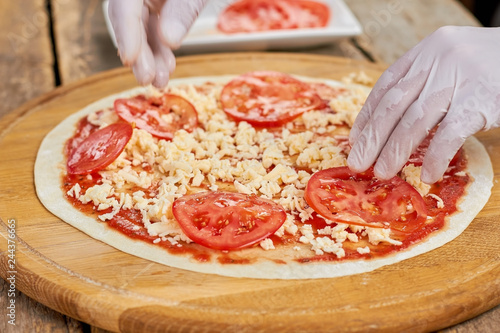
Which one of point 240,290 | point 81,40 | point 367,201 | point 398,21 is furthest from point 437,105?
point 81,40

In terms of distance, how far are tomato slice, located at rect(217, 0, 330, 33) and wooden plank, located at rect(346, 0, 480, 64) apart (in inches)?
15.3

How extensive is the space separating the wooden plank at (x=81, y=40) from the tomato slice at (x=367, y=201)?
2194mm

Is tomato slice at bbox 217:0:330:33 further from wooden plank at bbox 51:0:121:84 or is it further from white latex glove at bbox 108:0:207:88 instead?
white latex glove at bbox 108:0:207:88

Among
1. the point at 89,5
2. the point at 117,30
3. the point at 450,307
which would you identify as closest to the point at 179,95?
the point at 117,30

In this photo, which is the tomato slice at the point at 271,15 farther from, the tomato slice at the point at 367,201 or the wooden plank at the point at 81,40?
the tomato slice at the point at 367,201

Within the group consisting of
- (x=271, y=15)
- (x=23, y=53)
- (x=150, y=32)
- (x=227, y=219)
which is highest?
(x=150, y=32)

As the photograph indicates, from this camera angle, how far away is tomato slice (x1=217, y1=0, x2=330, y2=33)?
4113 millimetres

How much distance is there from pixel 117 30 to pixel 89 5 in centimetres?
266

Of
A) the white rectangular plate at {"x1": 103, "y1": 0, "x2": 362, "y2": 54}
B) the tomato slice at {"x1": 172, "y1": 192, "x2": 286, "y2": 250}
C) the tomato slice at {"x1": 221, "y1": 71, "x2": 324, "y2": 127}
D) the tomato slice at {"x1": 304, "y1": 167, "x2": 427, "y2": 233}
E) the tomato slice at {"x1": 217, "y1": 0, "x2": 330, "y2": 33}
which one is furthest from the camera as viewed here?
the tomato slice at {"x1": 217, "y1": 0, "x2": 330, "y2": 33}

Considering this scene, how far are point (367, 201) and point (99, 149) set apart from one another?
120 centimetres

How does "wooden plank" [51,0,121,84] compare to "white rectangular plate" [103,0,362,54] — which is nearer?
"white rectangular plate" [103,0,362,54]

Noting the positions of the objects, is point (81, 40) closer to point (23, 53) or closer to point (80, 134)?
point (23, 53)

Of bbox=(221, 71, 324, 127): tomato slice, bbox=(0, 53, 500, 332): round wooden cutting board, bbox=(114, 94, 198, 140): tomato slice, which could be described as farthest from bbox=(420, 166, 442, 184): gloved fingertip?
bbox=(114, 94, 198, 140): tomato slice

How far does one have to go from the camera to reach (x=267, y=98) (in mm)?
3096
